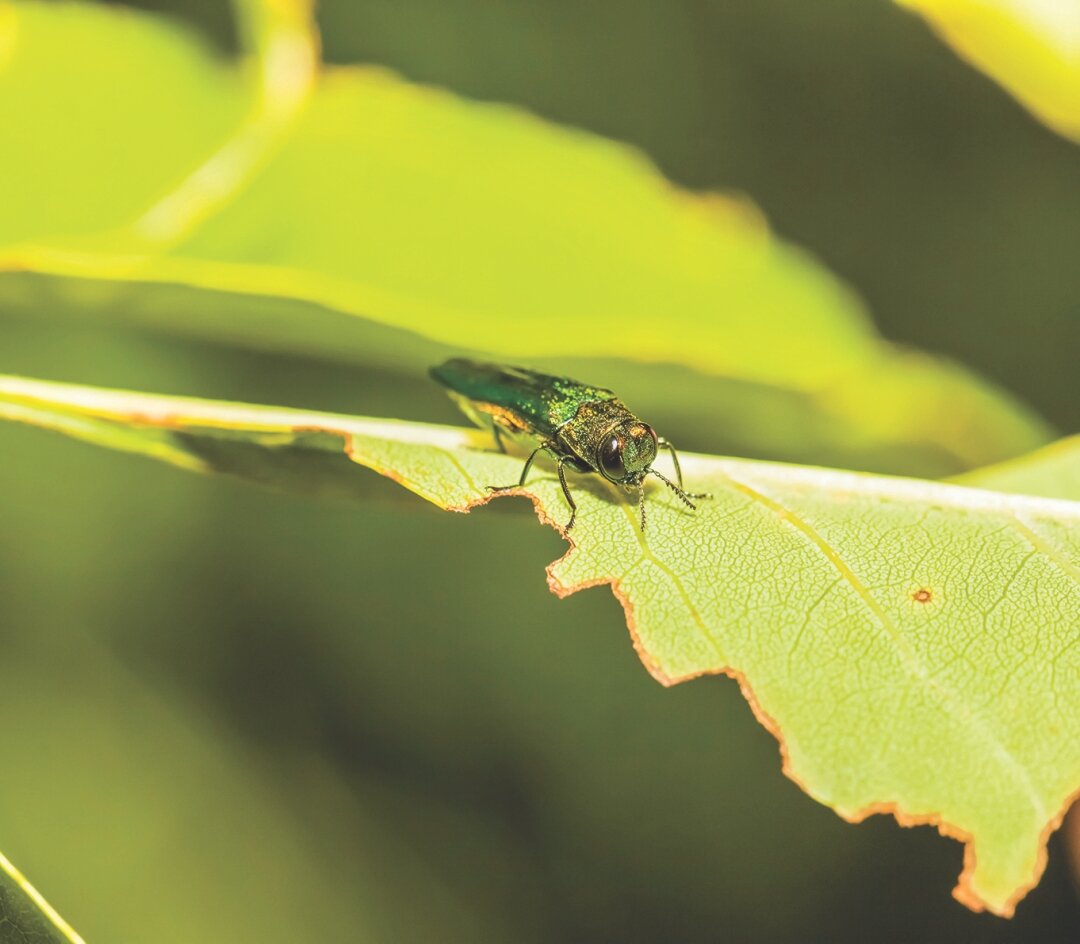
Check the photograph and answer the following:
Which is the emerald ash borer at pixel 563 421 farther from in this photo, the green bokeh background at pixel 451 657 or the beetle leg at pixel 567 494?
the green bokeh background at pixel 451 657

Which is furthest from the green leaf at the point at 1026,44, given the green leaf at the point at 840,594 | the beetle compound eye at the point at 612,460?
the beetle compound eye at the point at 612,460

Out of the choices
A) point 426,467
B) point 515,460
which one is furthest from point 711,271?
point 426,467

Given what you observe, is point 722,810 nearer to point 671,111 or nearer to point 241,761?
point 241,761

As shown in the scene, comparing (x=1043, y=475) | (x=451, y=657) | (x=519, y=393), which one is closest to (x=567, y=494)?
(x=519, y=393)

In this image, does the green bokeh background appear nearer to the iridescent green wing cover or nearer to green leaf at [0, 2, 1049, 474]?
green leaf at [0, 2, 1049, 474]

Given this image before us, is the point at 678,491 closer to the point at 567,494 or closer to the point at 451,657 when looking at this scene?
the point at 567,494
